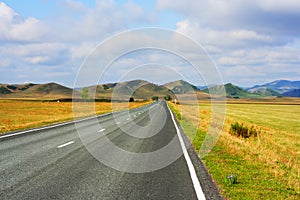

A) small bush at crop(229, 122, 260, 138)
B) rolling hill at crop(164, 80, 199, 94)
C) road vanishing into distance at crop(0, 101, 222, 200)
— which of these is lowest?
small bush at crop(229, 122, 260, 138)

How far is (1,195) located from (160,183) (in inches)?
128

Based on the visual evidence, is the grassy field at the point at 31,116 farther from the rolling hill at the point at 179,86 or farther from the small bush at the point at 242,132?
the small bush at the point at 242,132

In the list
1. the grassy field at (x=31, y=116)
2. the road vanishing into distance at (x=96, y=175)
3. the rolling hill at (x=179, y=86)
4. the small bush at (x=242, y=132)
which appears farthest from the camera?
the rolling hill at (x=179, y=86)

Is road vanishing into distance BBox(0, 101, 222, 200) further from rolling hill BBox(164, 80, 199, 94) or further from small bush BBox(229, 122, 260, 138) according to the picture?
rolling hill BBox(164, 80, 199, 94)

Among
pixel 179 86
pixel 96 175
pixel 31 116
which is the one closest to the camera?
pixel 96 175

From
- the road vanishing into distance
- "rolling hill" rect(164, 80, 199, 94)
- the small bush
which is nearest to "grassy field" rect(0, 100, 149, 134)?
the road vanishing into distance

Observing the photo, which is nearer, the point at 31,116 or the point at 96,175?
the point at 96,175

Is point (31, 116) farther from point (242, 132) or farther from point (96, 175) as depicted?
point (96, 175)

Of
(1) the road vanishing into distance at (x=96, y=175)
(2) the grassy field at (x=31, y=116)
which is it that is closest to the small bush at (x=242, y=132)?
(1) the road vanishing into distance at (x=96, y=175)

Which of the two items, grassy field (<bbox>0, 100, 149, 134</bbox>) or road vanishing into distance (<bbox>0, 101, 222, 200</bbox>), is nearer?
road vanishing into distance (<bbox>0, 101, 222, 200</bbox>)

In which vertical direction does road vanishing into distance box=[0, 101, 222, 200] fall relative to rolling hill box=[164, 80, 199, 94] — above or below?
below

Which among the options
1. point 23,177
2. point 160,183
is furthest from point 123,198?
point 23,177

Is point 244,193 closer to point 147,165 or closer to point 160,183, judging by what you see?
point 160,183

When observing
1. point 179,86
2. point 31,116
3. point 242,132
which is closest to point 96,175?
point 242,132
